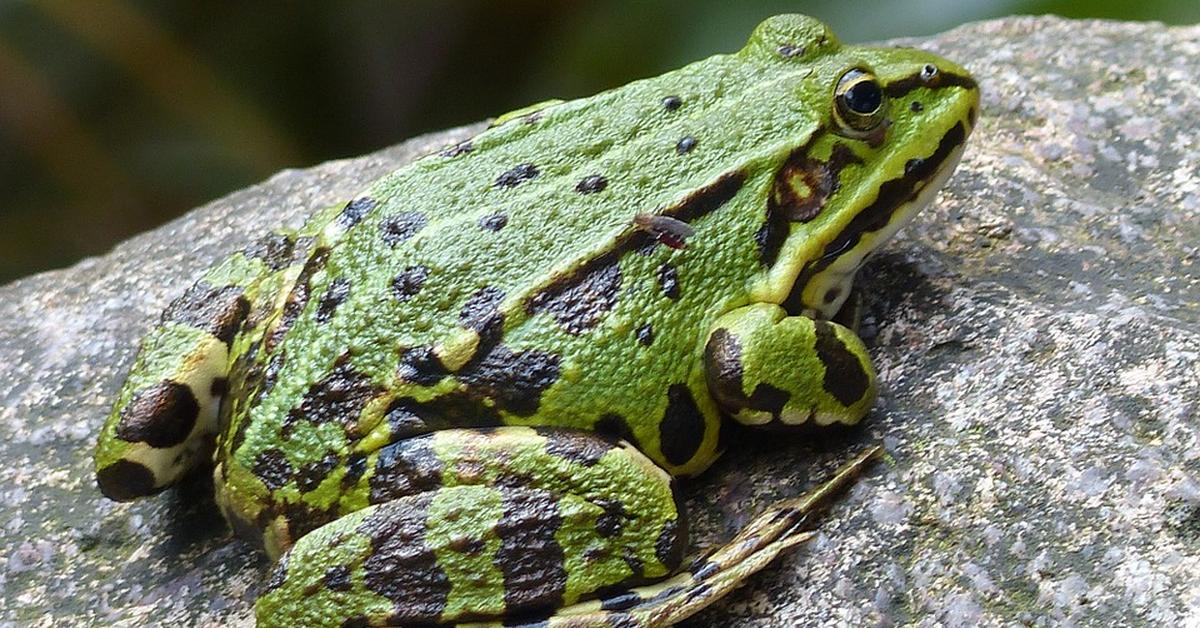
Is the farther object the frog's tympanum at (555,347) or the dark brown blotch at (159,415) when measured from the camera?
the dark brown blotch at (159,415)

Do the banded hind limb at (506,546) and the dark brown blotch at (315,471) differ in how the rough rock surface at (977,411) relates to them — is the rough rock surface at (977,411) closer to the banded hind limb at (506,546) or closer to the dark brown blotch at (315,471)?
the banded hind limb at (506,546)

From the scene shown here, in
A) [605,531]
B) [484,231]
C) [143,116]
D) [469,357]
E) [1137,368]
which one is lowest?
[1137,368]

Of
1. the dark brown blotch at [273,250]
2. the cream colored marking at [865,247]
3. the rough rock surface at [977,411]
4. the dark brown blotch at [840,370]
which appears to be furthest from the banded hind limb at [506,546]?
the dark brown blotch at [273,250]

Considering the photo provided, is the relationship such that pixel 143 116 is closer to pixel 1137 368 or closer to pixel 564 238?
pixel 564 238

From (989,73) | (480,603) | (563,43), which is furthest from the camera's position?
(563,43)

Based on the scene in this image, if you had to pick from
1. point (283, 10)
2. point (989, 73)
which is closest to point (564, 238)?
point (989, 73)

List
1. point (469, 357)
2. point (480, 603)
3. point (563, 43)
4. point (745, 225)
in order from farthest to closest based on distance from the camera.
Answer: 1. point (563, 43)
2. point (745, 225)
3. point (469, 357)
4. point (480, 603)

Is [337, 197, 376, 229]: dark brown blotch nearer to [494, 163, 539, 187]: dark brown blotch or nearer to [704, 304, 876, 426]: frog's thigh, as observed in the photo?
[494, 163, 539, 187]: dark brown blotch

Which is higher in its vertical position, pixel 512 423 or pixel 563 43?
pixel 563 43
